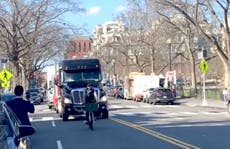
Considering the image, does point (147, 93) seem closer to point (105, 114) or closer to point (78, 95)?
point (105, 114)

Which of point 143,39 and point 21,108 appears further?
point 143,39

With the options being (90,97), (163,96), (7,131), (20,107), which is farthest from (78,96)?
(163,96)

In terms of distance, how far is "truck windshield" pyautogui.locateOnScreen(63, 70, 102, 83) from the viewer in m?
35.0

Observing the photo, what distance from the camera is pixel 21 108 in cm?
1391

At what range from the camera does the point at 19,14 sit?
5941 cm

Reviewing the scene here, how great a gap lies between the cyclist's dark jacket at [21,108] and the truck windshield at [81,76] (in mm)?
20853

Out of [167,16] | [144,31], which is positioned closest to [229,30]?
[167,16]

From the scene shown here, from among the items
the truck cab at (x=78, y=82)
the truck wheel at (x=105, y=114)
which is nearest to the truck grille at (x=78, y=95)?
the truck cab at (x=78, y=82)

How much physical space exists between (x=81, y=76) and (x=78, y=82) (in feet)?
1.26

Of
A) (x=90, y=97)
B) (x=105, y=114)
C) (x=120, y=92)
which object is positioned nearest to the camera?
(x=90, y=97)

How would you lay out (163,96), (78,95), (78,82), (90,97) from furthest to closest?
A: (163,96) < (78,82) < (78,95) < (90,97)

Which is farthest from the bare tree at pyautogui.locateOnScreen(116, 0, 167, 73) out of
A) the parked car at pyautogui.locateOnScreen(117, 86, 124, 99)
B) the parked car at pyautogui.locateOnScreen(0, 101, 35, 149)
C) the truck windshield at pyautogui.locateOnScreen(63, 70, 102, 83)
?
the parked car at pyautogui.locateOnScreen(0, 101, 35, 149)

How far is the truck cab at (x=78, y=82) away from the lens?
34.0 meters

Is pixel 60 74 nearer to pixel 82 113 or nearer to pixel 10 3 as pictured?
pixel 82 113
